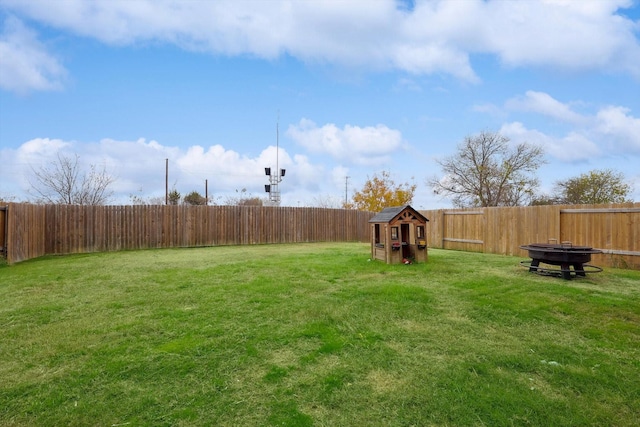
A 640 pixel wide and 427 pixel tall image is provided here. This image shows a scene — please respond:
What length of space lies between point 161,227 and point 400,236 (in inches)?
375

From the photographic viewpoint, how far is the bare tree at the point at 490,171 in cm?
2069

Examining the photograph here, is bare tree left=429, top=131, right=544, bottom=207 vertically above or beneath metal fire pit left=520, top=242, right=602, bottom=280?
above

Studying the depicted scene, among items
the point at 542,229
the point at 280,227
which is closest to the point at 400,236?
the point at 542,229

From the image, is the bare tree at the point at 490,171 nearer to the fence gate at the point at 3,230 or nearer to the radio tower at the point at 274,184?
the radio tower at the point at 274,184

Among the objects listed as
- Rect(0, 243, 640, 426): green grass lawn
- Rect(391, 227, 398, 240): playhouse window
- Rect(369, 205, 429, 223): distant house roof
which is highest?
Rect(369, 205, 429, 223): distant house roof

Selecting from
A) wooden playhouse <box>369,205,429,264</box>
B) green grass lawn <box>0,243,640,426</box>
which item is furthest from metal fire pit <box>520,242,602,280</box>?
wooden playhouse <box>369,205,429,264</box>

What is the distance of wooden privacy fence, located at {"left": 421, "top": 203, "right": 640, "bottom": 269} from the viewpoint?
7.29 meters

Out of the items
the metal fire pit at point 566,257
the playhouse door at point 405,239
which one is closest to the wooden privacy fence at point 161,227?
the playhouse door at point 405,239

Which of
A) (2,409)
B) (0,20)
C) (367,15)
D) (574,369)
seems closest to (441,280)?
(574,369)

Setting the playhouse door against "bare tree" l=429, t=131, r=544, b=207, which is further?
"bare tree" l=429, t=131, r=544, b=207

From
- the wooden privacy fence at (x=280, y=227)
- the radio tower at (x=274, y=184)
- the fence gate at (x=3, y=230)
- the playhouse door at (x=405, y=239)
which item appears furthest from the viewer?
the radio tower at (x=274, y=184)

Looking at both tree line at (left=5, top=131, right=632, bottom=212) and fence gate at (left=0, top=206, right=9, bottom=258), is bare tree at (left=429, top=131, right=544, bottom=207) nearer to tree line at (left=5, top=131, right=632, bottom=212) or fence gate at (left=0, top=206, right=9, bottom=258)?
tree line at (left=5, top=131, right=632, bottom=212)

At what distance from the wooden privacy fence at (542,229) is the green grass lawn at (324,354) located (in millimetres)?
2695

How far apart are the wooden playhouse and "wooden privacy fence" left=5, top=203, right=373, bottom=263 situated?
26.0 ft
